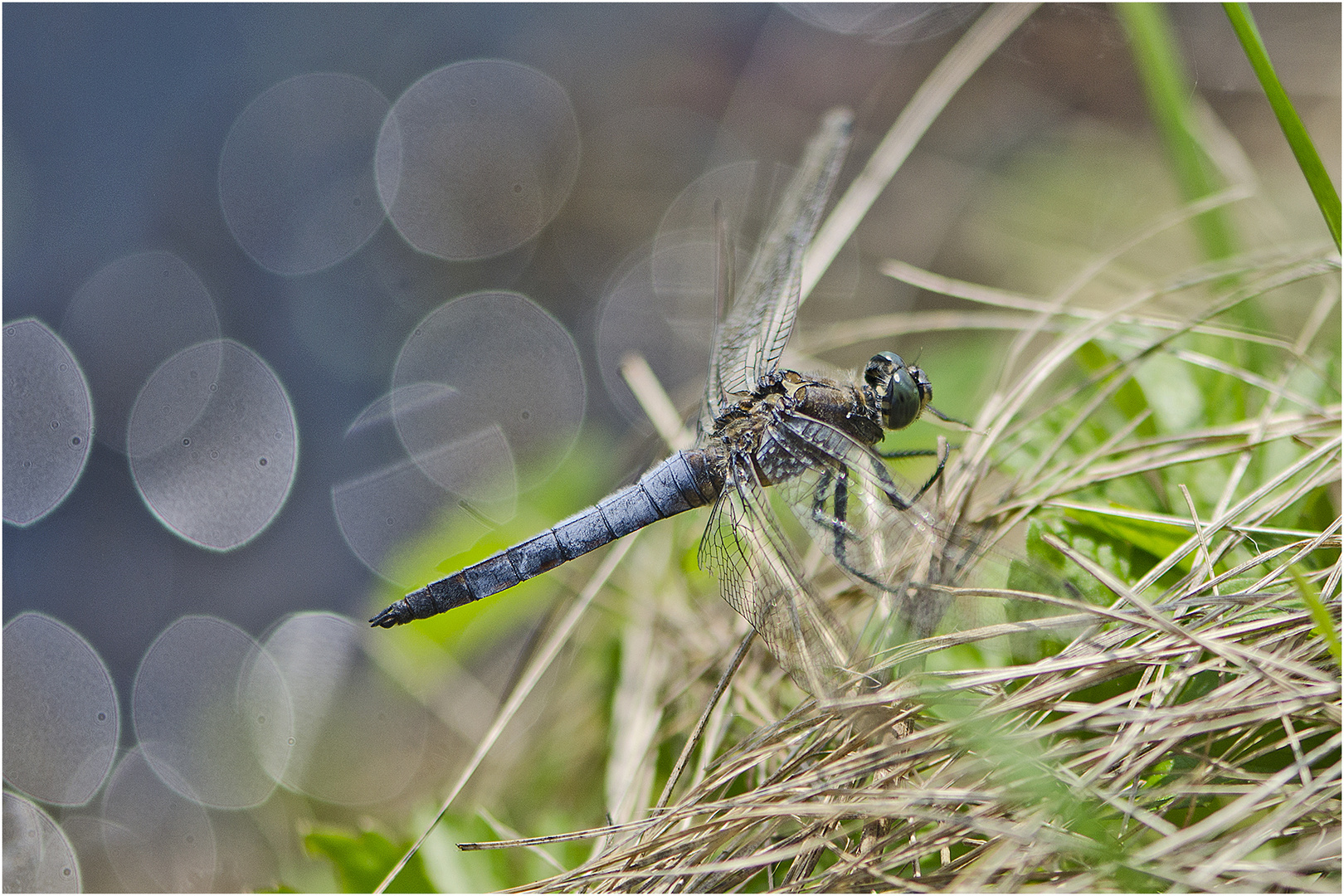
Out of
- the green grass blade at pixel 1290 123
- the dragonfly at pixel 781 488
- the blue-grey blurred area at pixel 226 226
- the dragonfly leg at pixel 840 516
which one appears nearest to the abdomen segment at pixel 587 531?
the dragonfly at pixel 781 488

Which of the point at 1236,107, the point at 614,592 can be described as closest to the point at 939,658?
the point at 614,592

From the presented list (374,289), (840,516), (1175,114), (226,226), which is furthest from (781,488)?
(226,226)

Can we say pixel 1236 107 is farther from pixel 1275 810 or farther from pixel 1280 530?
pixel 1275 810

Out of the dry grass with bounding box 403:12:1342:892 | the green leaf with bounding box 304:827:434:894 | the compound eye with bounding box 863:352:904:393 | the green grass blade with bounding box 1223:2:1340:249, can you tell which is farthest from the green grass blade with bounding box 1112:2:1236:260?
the green leaf with bounding box 304:827:434:894

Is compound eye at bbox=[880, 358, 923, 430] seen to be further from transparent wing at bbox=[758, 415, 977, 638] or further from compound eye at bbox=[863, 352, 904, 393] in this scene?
transparent wing at bbox=[758, 415, 977, 638]

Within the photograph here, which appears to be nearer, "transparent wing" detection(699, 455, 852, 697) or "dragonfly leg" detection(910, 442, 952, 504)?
"transparent wing" detection(699, 455, 852, 697)

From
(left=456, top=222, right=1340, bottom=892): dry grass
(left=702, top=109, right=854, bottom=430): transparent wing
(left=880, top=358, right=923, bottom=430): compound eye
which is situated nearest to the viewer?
(left=456, top=222, right=1340, bottom=892): dry grass

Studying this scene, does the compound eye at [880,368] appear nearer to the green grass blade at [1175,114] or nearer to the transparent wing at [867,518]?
the transparent wing at [867,518]

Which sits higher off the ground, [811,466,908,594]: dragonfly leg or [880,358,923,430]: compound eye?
[880,358,923,430]: compound eye
